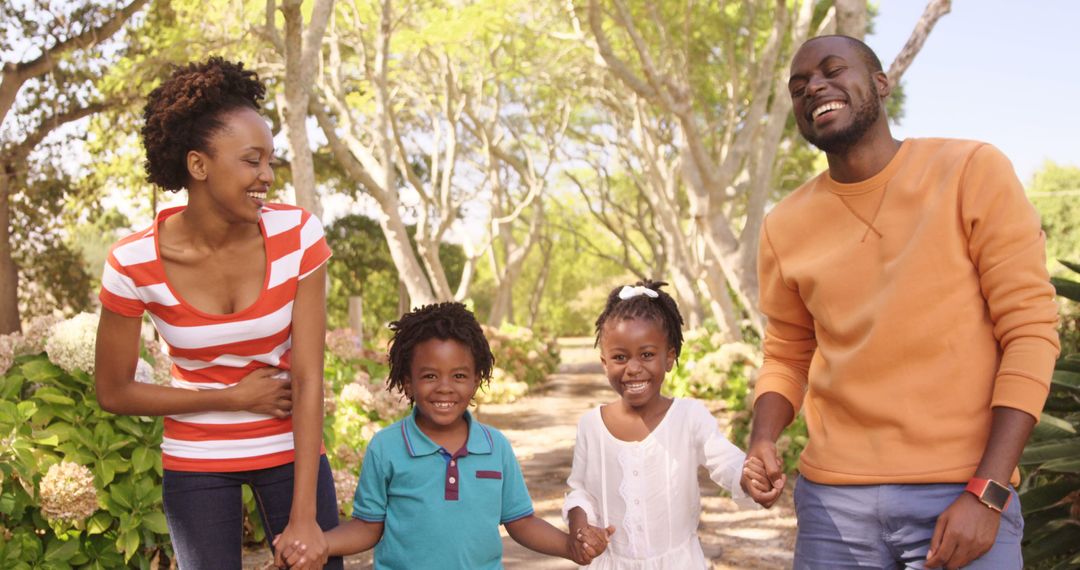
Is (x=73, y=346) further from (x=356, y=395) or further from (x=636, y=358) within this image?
(x=636, y=358)

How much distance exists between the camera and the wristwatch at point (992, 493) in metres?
2.06

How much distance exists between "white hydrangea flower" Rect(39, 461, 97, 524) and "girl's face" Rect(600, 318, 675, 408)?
2411 mm

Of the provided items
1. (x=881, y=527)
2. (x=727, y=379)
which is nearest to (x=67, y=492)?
(x=881, y=527)

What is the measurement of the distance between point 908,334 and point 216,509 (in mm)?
1856

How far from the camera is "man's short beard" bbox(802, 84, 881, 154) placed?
236cm

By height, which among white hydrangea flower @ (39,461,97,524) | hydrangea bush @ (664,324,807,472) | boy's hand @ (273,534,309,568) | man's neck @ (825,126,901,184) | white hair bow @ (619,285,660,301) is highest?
man's neck @ (825,126,901,184)

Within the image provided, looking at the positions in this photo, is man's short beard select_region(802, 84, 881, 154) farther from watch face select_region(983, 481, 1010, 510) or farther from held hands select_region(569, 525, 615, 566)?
held hands select_region(569, 525, 615, 566)

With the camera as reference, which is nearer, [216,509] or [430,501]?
[216,509]

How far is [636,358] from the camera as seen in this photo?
3270mm

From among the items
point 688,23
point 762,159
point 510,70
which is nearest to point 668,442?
point 762,159

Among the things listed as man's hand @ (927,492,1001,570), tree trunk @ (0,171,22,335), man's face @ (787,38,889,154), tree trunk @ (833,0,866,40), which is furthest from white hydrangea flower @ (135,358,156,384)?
tree trunk @ (0,171,22,335)

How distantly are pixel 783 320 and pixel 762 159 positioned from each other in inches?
300

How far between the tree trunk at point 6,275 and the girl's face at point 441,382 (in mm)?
13431

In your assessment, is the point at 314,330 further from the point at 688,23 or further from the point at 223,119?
the point at 688,23
